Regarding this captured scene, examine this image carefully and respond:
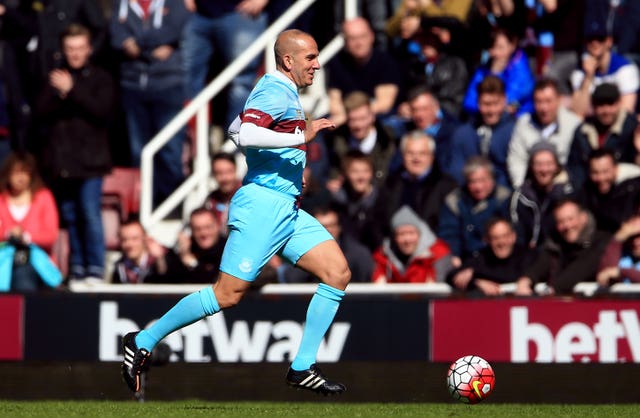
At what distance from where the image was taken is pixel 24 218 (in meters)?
13.2

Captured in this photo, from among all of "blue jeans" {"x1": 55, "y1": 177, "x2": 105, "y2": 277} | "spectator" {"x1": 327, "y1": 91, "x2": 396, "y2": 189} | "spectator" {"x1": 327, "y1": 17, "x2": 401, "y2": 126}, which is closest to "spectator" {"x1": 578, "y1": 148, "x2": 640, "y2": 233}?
"spectator" {"x1": 327, "y1": 91, "x2": 396, "y2": 189}

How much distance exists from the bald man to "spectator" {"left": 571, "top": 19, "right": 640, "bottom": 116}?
5586mm

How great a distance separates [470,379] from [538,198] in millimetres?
3685

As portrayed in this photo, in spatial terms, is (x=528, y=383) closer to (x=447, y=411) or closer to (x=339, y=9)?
(x=447, y=411)

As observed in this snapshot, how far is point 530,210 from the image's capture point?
1267 cm

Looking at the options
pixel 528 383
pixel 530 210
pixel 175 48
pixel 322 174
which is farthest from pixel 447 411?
pixel 175 48

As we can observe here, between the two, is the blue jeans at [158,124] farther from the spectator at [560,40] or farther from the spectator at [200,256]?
the spectator at [560,40]

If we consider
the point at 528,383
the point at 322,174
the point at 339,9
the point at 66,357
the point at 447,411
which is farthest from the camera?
the point at 339,9

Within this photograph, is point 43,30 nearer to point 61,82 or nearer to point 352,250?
point 61,82

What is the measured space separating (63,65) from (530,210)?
4760mm

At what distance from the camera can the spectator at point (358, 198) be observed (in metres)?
13.0

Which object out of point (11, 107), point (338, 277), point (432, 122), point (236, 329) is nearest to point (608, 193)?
point (432, 122)

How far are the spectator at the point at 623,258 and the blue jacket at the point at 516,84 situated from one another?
2139 mm

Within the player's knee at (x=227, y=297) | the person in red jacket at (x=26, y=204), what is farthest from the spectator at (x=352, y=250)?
the player's knee at (x=227, y=297)
